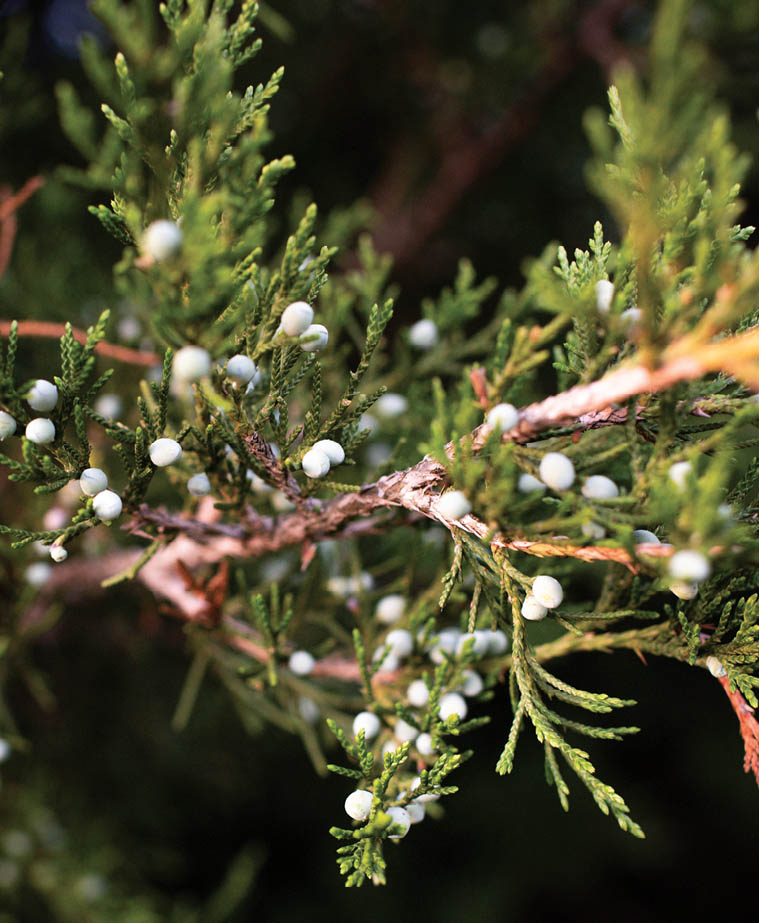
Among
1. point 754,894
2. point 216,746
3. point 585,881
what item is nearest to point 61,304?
point 216,746

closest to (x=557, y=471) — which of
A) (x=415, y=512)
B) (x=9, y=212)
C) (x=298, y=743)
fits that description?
(x=415, y=512)

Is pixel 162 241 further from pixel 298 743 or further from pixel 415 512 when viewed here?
pixel 298 743

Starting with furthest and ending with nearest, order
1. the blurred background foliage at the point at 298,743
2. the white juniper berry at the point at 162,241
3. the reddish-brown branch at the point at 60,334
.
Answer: the blurred background foliage at the point at 298,743 < the reddish-brown branch at the point at 60,334 < the white juniper berry at the point at 162,241

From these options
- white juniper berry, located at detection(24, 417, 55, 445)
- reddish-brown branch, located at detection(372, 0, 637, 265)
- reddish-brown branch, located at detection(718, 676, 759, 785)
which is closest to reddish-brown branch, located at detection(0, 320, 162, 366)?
white juniper berry, located at detection(24, 417, 55, 445)

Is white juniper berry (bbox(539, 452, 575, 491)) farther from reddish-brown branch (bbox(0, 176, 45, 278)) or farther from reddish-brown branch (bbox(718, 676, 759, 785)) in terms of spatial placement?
reddish-brown branch (bbox(0, 176, 45, 278))

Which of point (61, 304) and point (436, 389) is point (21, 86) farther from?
point (436, 389)

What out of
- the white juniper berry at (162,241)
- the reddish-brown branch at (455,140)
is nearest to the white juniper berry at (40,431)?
the white juniper berry at (162,241)

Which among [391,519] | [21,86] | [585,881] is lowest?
[585,881]

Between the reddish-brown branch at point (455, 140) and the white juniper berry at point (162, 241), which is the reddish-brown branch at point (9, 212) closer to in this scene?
the white juniper berry at point (162, 241)
